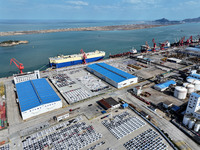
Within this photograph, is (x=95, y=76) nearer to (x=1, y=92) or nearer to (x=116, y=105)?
(x=116, y=105)

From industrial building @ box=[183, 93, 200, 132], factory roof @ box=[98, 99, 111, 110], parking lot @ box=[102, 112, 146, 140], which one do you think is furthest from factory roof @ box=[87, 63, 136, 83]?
industrial building @ box=[183, 93, 200, 132]

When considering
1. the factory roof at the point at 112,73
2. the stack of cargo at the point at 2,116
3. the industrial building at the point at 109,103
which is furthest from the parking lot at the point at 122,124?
the stack of cargo at the point at 2,116

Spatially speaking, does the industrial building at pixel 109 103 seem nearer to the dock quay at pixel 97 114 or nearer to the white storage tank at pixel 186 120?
the dock quay at pixel 97 114

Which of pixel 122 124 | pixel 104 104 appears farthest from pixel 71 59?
pixel 122 124

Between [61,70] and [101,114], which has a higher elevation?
[61,70]

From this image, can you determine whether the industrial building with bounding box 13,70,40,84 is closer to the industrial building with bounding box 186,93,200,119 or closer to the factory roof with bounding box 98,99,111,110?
the factory roof with bounding box 98,99,111,110

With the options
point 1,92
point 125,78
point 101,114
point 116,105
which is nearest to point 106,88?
point 125,78
